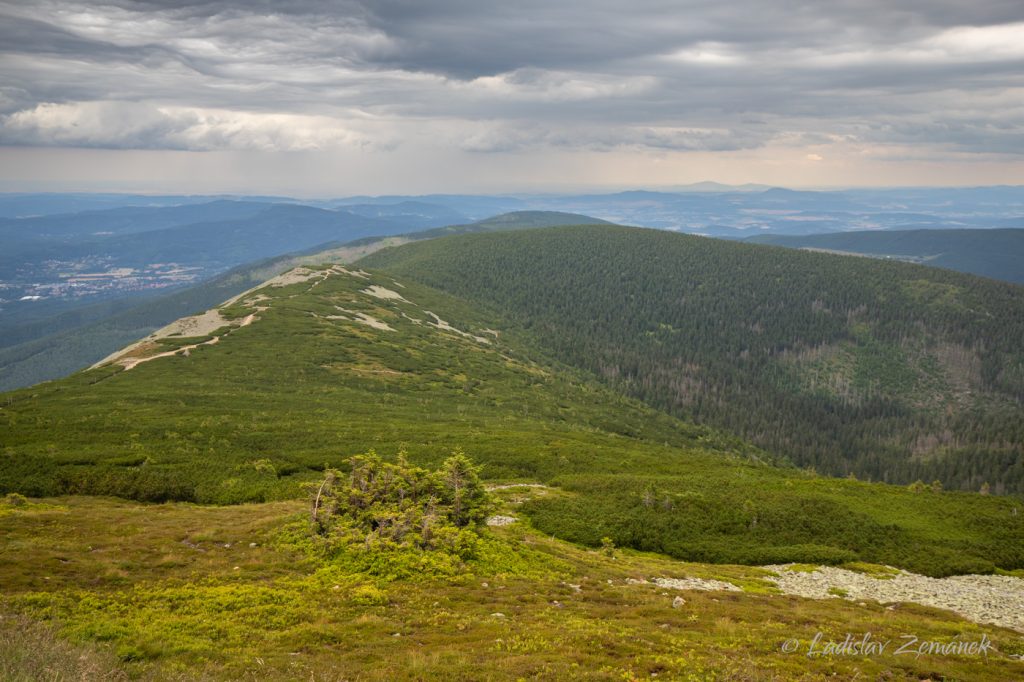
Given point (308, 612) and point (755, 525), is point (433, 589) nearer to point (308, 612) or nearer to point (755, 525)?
point (308, 612)

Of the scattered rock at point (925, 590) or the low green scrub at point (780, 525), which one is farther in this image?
the low green scrub at point (780, 525)

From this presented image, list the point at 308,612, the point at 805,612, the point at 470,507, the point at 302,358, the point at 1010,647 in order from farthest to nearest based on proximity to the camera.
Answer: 1. the point at 302,358
2. the point at 470,507
3. the point at 805,612
4. the point at 1010,647
5. the point at 308,612

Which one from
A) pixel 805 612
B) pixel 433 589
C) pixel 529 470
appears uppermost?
pixel 433 589

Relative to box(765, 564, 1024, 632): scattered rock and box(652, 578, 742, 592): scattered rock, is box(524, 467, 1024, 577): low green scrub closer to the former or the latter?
box(765, 564, 1024, 632): scattered rock

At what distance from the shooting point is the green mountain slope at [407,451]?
49688mm

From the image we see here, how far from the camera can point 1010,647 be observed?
92.2 feet

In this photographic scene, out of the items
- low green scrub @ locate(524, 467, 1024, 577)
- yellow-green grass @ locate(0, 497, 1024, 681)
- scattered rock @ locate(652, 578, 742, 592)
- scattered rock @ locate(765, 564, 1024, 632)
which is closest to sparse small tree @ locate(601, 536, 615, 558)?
low green scrub @ locate(524, 467, 1024, 577)

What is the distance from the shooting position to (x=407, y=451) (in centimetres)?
6862

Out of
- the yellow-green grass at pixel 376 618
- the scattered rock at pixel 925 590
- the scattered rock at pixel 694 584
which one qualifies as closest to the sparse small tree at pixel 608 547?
the yellow-green grass at pixel 376 618

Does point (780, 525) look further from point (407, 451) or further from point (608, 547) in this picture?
point (407, 451)

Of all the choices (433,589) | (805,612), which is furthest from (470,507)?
(805,612)

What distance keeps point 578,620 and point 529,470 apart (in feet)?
141

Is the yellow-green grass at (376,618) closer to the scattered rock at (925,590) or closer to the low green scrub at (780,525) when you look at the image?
the scattered rock at (925,590)

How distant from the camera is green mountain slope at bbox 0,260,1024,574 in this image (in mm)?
49688
